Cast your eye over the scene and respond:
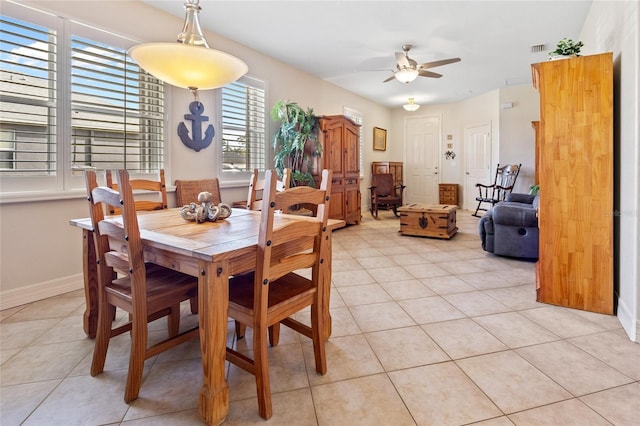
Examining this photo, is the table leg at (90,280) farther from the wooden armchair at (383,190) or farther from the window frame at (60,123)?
the wooden armchair at (383,190)

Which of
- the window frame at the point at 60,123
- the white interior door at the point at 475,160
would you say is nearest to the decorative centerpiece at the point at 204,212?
the window frame at the point at 60,123

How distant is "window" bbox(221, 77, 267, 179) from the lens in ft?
13.5

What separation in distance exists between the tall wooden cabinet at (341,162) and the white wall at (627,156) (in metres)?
3.43

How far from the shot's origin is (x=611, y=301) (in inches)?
89.0

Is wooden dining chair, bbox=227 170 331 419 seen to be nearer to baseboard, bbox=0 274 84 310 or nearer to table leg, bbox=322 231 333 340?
table leg, bbox=322 231 333 340

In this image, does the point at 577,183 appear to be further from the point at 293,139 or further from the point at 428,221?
the point at 293,139

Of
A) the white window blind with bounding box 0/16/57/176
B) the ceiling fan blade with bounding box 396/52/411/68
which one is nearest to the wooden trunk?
the ceiling fan blade with bounding box 396/52/411/68

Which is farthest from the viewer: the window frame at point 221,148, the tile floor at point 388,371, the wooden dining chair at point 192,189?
the window frame at point 221,148

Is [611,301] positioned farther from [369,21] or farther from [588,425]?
[369,21]

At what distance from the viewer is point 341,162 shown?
18.1ft

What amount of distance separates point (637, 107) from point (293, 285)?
2182 millimetres

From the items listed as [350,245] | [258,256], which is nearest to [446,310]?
[258,256]

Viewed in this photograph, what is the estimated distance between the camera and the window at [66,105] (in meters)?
2.41

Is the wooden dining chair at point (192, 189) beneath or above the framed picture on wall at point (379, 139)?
beneath
